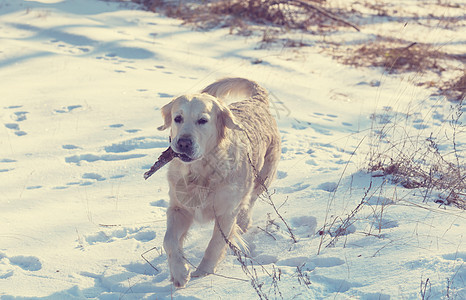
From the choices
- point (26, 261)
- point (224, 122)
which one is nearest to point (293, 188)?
point (224, 122)

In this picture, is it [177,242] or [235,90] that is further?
[235,90]

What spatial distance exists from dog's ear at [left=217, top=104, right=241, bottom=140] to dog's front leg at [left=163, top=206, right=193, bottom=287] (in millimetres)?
607

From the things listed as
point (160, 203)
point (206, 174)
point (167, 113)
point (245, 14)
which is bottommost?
point (160, 203)

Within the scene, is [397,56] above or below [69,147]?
above

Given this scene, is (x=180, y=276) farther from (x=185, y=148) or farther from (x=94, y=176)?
(x=94, y=176)

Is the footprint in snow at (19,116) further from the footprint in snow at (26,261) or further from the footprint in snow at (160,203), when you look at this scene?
the footprint in snow at (26,261)

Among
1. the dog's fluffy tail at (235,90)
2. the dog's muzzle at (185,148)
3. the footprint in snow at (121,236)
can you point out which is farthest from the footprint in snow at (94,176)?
the dog's muzzle at (185,148)

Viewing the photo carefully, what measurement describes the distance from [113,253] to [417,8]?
1336 cm

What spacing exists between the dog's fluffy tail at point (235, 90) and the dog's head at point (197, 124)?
1.02m

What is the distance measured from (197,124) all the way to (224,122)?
0.78 feet

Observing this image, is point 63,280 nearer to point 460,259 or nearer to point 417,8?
point 460,259

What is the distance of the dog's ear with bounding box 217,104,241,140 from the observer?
136 inches

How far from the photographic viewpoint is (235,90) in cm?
467

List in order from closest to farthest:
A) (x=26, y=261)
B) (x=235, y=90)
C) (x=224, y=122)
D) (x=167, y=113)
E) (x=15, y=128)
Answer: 1. (x=26, y=261)
2. (x=224, y=122)
3. (x=167, y=113)
4. (x=235, y=90)
5. (x=15, y=128)
